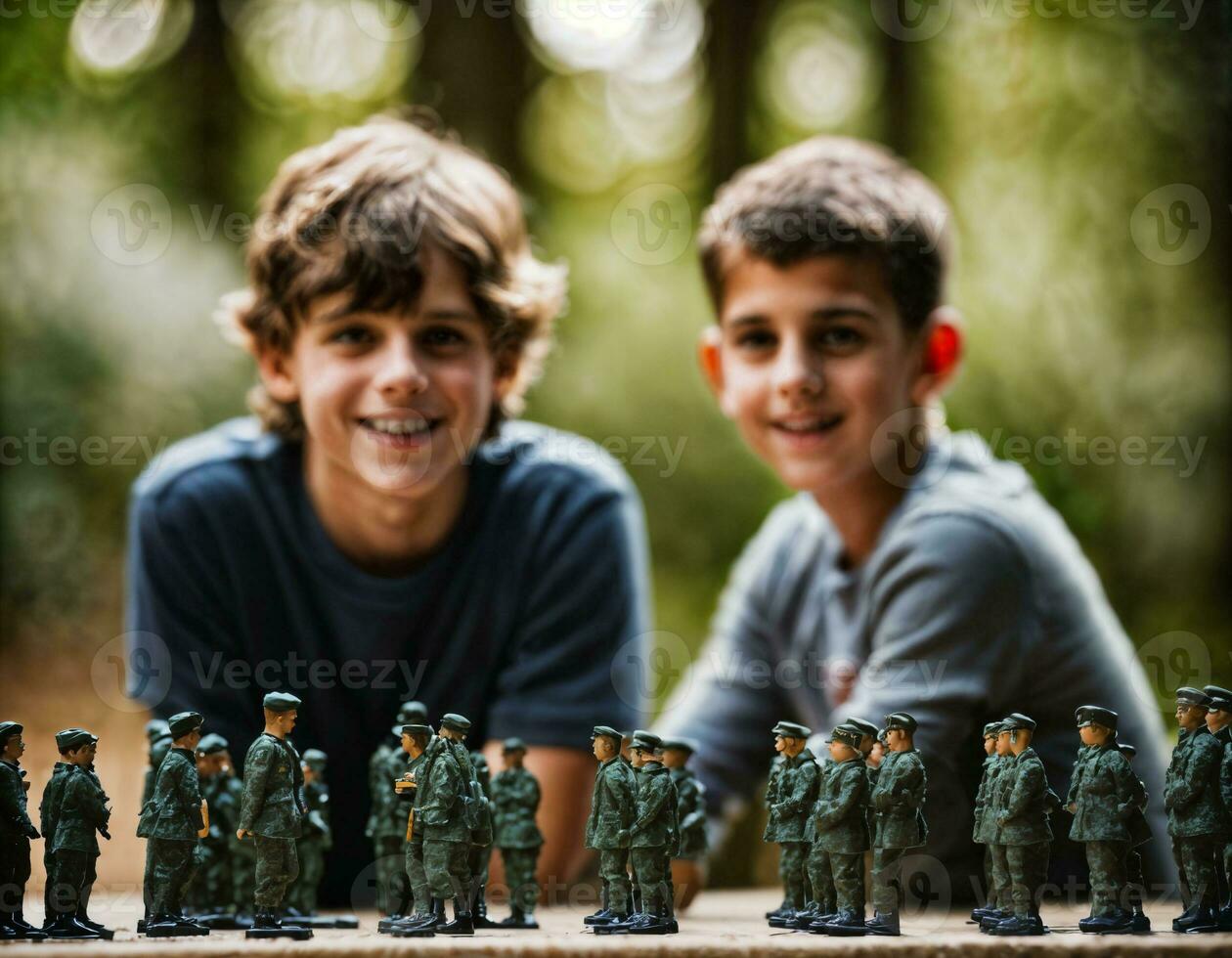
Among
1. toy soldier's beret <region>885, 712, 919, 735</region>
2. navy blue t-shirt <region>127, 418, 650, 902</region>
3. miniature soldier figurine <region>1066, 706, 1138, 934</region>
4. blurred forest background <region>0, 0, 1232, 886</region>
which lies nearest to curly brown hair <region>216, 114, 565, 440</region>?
navy blue t-shirt <region>127, 418, 650, 902</region>

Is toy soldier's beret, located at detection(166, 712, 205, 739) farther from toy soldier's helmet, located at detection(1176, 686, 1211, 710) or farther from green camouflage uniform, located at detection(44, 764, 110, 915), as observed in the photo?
toy soldier's helmet, located at detection(1176, 686, 1211, 710)

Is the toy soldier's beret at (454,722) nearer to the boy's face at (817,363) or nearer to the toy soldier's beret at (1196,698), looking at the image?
the boy's face at (817,363)

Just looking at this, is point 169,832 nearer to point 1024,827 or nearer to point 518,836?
point 518,836

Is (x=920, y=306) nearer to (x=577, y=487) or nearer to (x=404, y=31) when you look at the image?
(x=577, y=487)

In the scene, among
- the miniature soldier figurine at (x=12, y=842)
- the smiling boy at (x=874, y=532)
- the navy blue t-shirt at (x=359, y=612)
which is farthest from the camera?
the navy blue t-shirt at (x=359, y=612)

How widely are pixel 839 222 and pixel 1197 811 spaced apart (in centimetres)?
126

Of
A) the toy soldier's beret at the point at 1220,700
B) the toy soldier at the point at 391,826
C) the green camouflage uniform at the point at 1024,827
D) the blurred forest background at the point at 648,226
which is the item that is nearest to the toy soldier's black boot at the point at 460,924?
the toy soldier at the point at 391,826

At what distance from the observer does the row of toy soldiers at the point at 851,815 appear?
7.57ft

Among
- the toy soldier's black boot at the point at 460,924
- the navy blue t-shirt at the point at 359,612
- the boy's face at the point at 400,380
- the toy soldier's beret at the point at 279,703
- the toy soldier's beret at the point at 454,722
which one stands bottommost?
the toy soldier's black boot at the point at 460,924

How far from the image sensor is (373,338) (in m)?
2.80

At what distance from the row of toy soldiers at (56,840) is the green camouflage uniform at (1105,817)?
146 centimetres

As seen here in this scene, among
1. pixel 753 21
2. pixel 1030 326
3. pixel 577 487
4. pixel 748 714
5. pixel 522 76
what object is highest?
pixel 753 21

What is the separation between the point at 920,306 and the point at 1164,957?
53.0 inches

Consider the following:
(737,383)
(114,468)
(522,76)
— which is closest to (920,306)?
(737,383)
